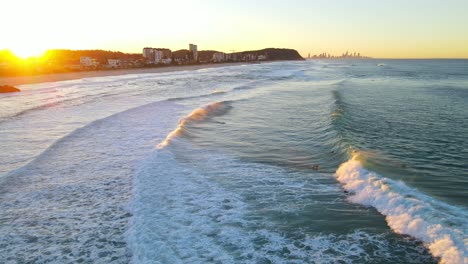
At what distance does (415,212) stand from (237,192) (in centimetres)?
439

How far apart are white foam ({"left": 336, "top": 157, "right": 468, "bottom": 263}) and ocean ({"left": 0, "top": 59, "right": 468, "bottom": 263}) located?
33 mm

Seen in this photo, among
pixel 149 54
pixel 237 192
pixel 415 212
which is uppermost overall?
pixel 149 54

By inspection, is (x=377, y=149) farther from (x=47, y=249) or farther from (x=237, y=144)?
(x=47, y=249)

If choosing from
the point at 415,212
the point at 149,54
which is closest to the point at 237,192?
the point at 415,212

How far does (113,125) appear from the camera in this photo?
19.5 metres

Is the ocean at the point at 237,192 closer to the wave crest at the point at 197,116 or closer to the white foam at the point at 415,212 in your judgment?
the white foam at the point at 415,212

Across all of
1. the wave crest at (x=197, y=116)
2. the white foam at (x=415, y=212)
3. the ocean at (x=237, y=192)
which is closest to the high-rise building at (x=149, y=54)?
the wave crest at (x=197, y=116)

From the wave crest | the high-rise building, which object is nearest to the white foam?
the wave crest

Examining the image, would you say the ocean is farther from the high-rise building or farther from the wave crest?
the high-rise building

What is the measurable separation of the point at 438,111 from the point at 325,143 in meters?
12.1

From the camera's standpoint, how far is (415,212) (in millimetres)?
7934

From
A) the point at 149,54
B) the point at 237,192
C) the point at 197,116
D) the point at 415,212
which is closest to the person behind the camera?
the point at 415,212

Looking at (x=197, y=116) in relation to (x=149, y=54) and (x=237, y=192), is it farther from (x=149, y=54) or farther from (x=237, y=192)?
(x=149, y=54)

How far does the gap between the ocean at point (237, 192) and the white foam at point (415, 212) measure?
3cm
